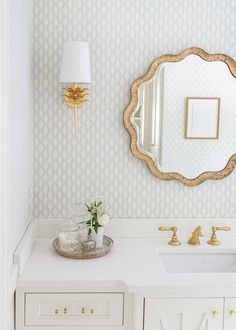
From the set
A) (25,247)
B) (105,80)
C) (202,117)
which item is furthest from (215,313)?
(105,80)

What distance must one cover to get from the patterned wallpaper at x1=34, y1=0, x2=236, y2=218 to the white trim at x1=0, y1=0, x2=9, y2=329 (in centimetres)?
85

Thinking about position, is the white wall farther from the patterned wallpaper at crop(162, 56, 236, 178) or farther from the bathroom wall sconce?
the patterned wallpaper at crop(162, 56, 236, 178)

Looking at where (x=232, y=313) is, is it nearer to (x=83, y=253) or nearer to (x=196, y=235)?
(x=196, y=235)

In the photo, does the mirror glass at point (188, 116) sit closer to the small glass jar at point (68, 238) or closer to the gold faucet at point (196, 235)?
the gold faucet at point (196, 235)

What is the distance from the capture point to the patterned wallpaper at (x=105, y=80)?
2504 mm

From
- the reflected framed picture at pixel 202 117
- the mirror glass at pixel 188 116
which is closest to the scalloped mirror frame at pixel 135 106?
the mirror glass at pixel 188 116

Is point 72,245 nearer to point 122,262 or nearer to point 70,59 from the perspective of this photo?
point 122,262

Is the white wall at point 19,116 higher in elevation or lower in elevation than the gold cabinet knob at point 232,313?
higher

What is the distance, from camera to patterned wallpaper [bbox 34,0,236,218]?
250 centimetres

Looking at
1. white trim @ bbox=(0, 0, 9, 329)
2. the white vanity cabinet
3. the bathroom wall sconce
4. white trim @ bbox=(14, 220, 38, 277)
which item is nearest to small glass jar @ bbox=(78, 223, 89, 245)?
white trim @ bbox=(14, 220, 38, 277)

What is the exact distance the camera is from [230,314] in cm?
202

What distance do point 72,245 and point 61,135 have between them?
2.07 feet

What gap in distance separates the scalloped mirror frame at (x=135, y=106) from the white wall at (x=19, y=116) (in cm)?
56

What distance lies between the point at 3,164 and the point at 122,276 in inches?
30.2
